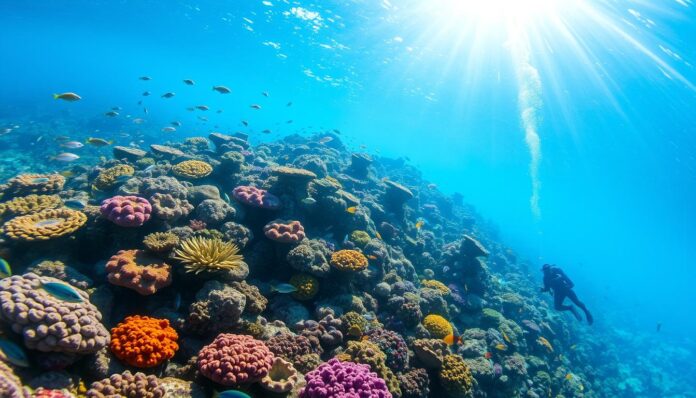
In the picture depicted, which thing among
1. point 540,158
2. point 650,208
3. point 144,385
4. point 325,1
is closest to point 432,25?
point 325,1

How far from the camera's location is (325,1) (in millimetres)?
22625

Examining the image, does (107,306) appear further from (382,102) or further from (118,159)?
(382,102)

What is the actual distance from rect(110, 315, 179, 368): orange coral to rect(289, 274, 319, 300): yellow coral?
333 cm

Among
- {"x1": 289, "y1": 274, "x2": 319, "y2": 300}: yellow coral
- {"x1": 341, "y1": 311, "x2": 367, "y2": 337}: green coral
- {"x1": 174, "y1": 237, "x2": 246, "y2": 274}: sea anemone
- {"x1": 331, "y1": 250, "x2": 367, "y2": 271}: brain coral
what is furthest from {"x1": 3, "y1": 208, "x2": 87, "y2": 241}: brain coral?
{"x1": 341, "y1": 311, "x2": 367, "y2": 337}: green coral

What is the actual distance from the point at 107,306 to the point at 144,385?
223cm

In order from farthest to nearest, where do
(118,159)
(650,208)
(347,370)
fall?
(650,208) → (118,159) → (347,370)

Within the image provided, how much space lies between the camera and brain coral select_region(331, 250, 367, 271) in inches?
326

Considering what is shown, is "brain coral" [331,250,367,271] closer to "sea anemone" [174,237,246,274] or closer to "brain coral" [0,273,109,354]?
"sea anemone" [174,237,246,274]

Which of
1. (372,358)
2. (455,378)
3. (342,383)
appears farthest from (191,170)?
(455,378)

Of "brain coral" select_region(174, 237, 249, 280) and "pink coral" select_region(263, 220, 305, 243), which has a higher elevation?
"pink coral" select_region(263, 220, 305, 243)

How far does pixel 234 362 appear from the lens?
14.6 feet

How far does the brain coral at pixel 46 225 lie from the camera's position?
614 centimetres

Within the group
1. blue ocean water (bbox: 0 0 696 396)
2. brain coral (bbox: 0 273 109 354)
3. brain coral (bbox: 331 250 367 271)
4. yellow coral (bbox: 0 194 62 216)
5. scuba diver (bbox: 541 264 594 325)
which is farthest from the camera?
blue ocean water (bbox: 0 0 696 396)

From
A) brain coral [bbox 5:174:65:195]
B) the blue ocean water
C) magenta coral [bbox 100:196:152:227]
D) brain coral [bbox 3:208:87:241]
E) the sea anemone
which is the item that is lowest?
brain coral [bbox 5:174:65:195]
